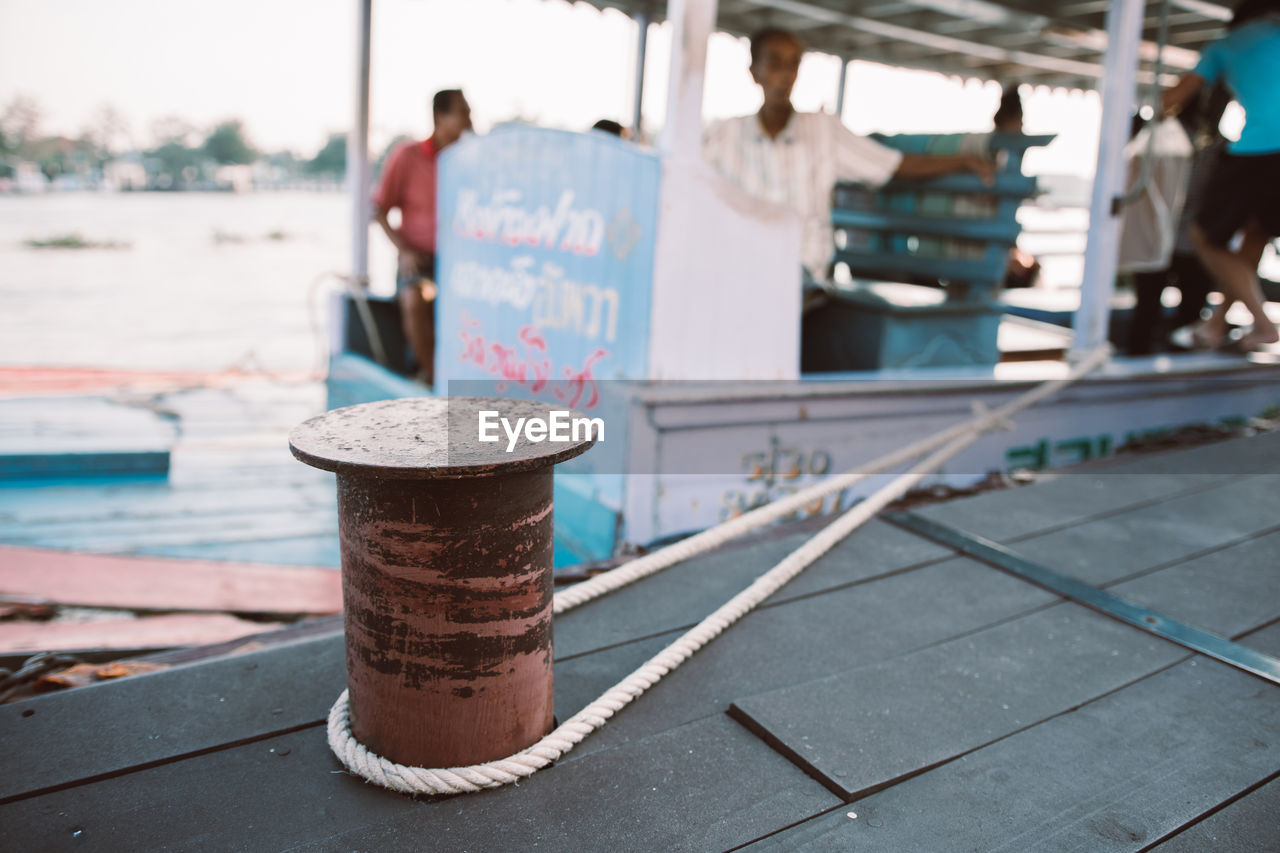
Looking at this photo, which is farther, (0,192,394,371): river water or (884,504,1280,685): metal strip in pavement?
(0,192,394,371): river water

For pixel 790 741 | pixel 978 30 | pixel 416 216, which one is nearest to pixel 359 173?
pixel 416 216

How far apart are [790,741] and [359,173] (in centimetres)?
497

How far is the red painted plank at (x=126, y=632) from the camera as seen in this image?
8.15ft

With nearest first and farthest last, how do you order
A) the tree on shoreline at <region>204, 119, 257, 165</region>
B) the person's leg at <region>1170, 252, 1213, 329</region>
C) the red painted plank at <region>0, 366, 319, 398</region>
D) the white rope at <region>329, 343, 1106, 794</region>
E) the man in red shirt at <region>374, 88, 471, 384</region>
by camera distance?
the white rope at <region>329, 343, 1106, 794</region>, the man in red shirt at <region>374, 88, 471, 384</region>, the person's leg at <region>1170, 252, 1213, 329</region>, the red painted plank at <region>0, 366, 319, 398</region>, the tree on shoreline at <region>204, 119, 257, 165</region>

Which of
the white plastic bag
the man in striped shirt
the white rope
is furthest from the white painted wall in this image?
the white plastic bag

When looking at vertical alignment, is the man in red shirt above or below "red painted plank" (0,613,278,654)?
above

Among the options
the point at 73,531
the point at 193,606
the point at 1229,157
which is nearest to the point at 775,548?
the point at 193,606

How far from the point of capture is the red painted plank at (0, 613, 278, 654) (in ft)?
8.15

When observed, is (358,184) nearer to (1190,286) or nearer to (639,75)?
(639,75)

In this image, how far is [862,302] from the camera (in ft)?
12.7

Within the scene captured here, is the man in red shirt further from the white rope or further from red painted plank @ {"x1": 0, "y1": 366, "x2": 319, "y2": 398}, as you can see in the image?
the white rope

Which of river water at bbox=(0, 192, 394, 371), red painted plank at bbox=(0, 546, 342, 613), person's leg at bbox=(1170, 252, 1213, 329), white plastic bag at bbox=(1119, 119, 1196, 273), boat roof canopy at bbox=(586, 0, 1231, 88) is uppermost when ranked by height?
boat roof canopy at bbox=(586, 0, 1231, 88)

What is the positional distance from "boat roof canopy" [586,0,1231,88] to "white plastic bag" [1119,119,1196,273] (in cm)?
66

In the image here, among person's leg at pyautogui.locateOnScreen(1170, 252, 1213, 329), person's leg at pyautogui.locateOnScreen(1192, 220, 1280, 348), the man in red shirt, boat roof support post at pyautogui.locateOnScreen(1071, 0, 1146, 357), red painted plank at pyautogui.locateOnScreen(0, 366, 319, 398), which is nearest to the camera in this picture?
boat roof support post at pyautogui.locateOnScreen(1071, 0, 1146, 357)
